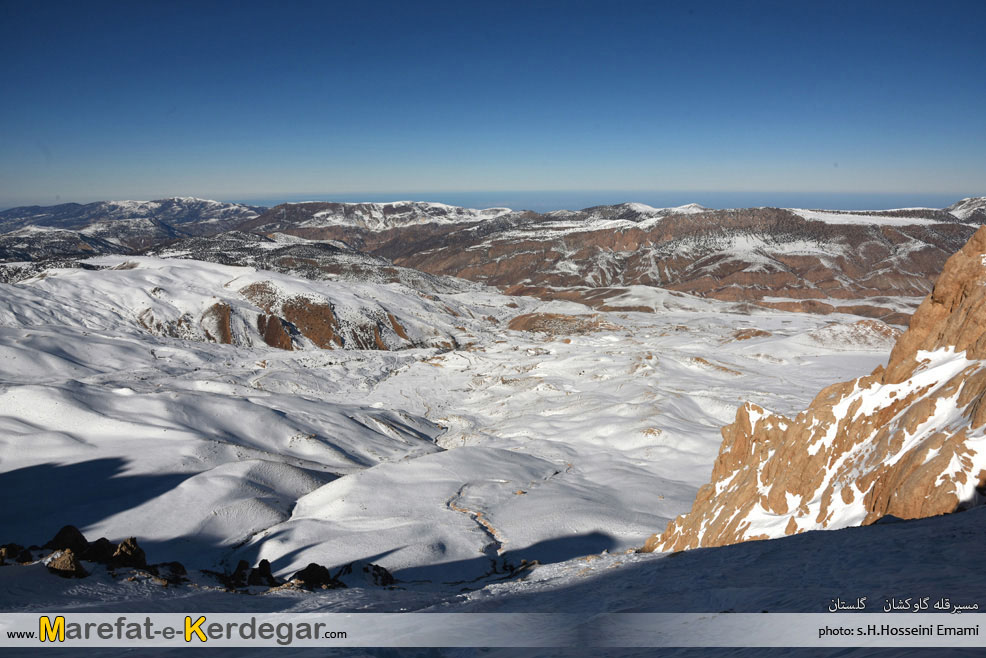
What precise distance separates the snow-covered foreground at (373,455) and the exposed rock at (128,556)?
1293mm

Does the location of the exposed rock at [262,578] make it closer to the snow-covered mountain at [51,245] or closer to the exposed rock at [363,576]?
the exposed rock at [363,576]

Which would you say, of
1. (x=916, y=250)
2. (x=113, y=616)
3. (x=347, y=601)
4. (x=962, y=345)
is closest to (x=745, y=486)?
(x=962, y=345)

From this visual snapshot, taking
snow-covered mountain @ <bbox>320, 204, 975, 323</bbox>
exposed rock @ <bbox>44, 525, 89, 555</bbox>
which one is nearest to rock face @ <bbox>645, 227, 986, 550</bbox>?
exposed rock @ <bbox>44, 525, 89, 555</bbox>

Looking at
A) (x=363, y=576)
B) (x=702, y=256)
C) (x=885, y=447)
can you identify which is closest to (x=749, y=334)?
(x=885, y=447)

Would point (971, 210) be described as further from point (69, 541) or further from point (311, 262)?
point (69, 541)

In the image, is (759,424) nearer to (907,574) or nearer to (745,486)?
(745,486)

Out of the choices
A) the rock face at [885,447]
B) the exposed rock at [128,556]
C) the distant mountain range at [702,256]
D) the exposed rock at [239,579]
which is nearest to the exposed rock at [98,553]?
the exposed rock at [128,556]

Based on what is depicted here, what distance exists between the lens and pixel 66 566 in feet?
33.8

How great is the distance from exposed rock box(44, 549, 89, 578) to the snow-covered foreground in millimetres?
282

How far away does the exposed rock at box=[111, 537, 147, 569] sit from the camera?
11.7 metres

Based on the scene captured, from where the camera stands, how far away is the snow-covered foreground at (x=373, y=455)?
12805 mm

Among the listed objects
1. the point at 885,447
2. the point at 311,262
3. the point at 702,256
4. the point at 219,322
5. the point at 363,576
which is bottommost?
the point at 363,576

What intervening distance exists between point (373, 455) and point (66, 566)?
968 inches

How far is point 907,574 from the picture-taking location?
705 cm
